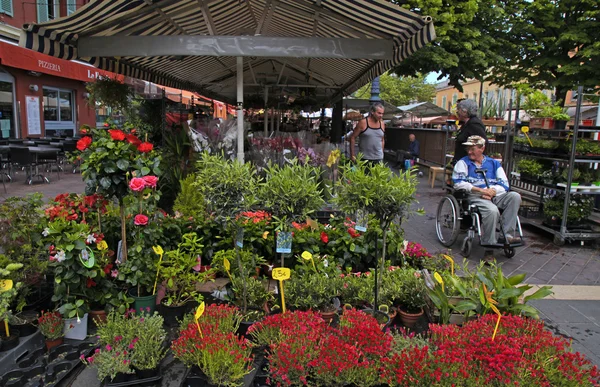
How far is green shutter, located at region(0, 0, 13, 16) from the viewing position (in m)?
12.2

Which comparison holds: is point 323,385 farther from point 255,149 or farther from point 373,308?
point 255,149

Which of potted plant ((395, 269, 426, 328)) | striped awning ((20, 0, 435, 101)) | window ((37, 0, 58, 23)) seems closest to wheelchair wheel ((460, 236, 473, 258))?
potted plant ((395, 269, 426, 328))

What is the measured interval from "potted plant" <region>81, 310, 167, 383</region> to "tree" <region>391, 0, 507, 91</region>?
406 inches

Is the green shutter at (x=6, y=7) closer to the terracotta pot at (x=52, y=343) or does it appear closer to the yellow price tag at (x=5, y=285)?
the yellow price tag at (x=5, y=285)

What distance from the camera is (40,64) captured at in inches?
512

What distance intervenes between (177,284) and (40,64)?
12.6 m

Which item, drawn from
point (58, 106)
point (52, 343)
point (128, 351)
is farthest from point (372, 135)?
point (58, 106)

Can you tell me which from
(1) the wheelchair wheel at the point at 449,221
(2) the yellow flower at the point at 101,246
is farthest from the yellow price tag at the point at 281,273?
(1) the wheelchair wheel at the point at 449,221

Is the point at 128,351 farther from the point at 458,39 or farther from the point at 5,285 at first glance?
the point at 458,39

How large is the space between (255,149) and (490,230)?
3068mm

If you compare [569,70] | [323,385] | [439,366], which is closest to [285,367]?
[323,385]

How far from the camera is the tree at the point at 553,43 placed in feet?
39.8

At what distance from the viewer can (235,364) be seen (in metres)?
2.32

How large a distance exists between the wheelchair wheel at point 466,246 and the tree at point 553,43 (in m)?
9.18
